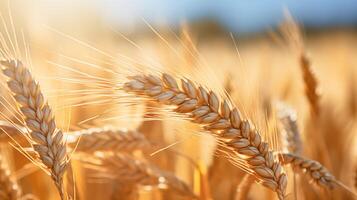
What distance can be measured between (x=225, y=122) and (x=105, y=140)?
346mm

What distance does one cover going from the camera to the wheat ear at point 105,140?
4.24ft

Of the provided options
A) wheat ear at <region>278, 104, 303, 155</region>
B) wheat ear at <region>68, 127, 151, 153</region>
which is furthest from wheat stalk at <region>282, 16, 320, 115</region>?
wheat ear at <region>68, 127, 151, 153</region>

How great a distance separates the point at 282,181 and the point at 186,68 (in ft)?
2.86

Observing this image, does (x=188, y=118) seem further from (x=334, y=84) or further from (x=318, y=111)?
(x=334, y=84)

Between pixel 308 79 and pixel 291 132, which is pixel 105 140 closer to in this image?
pixel 291 132

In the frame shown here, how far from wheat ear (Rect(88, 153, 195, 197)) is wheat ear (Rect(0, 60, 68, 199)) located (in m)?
0.38

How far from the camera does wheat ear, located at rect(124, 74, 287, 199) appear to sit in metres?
1.06

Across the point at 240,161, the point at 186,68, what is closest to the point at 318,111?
the point at 186,68

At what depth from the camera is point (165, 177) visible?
1.40 meters

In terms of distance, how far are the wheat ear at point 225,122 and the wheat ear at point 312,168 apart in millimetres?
139

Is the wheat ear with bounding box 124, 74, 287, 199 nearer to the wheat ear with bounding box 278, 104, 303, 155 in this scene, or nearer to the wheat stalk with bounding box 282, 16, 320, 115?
the wheat ear with bounding box 278, 104, 303, 155

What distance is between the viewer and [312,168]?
1248 millimetres

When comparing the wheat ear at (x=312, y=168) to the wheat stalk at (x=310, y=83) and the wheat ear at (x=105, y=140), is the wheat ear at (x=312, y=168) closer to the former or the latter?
the wheat ear at (x=105, y=140)

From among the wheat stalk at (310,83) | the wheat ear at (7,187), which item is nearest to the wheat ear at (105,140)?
the wheat ear at (7,187)
